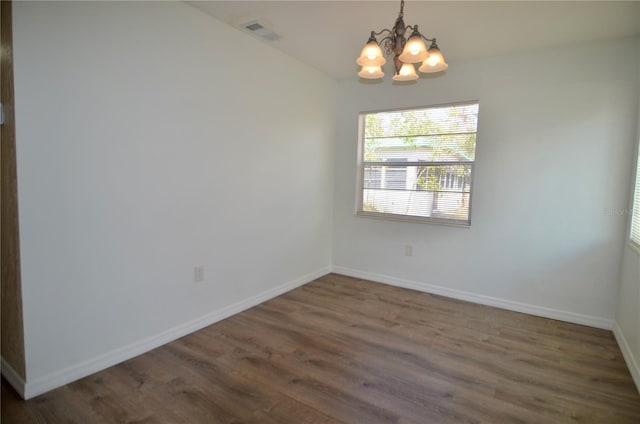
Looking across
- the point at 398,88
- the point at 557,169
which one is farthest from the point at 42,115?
the point at 557,169

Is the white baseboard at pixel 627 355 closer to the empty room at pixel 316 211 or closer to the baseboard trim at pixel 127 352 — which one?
the empty room at pixel 316 211

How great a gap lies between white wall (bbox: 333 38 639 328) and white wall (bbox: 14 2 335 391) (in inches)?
71.8

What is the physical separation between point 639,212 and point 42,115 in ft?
13.2

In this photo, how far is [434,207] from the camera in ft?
12.6

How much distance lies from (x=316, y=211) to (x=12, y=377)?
301cm

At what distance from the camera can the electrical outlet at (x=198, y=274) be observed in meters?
2.79

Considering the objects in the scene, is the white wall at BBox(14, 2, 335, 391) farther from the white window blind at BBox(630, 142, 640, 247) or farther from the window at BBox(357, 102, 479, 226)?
the white window blind at BBox(630, 142, 640, 247)

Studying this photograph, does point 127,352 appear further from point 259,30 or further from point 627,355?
point 627,355

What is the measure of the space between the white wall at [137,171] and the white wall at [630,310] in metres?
2.95

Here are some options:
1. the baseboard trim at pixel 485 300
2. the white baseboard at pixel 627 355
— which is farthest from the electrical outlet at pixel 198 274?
the white baseboard at pixel 627 355

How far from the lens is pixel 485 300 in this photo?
3.57 m

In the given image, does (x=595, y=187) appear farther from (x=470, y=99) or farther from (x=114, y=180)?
(x=114, y=180)

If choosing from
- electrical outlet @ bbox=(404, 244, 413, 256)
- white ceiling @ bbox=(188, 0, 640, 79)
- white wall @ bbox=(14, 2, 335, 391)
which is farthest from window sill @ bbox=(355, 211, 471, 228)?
white ceiling @ bbox=(188, 0, 640, 79)

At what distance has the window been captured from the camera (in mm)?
3629
